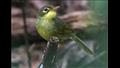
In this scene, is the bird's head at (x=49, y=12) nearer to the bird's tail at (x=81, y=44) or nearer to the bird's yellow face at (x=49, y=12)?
the bird's yellow face at (x=49, y=12)

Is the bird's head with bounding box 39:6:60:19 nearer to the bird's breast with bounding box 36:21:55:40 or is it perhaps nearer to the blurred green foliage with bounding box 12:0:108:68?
the bird's breast with bounding box 36:21:55:40

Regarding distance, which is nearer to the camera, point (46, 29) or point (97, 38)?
point (46, 29)

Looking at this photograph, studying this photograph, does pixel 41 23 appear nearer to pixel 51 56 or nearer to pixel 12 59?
pixel 51 56

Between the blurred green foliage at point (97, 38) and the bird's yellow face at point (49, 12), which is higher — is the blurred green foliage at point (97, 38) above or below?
below

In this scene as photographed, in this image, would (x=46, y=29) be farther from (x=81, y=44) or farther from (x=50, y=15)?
(x=81, y=44)

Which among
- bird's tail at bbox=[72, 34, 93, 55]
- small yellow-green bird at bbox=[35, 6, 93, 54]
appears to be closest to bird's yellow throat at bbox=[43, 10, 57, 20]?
small yellow-green bird at bbox=[35, 6, 93, 54]

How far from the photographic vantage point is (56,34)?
2.29 m

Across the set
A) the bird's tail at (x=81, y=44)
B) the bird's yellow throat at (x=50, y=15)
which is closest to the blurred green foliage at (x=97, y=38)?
the bird's tail at (x=81, y=44)

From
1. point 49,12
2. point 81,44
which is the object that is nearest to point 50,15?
point 49,12

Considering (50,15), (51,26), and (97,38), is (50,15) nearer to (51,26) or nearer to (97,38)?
(51,26)

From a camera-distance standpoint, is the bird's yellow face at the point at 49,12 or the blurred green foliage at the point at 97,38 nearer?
the bird's yellow face at the point at 49,12

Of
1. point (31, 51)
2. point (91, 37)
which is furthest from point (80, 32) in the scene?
point (31, 51)

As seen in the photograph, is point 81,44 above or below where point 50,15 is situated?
below

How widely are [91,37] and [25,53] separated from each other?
0.35 meters
